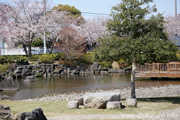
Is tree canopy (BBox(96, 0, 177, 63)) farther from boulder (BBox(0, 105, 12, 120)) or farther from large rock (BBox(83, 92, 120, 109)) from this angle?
boulder (BBox(0, 105, 12, 120))

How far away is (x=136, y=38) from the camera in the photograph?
1298 cm

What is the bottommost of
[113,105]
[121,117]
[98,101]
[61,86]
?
[61,86]

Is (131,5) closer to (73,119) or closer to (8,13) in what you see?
(73,119)

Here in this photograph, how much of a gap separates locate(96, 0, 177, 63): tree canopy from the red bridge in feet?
47.3

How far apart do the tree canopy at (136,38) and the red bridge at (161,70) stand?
14429 millimetres

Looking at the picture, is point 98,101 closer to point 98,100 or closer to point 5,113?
point 98,100

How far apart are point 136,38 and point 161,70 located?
52.4 feet

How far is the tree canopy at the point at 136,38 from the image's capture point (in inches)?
498

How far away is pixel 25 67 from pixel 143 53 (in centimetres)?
2525

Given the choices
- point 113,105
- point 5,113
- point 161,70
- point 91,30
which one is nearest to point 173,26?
point 91,30

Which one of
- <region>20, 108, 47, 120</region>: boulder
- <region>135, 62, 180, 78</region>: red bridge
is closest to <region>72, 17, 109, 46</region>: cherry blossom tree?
<region>135, 62, 180, 78</region>: red bridge

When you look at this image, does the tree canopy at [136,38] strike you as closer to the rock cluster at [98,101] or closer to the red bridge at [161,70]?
the rock cluster at [98,101]

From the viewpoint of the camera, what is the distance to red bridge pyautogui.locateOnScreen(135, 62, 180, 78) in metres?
26.9

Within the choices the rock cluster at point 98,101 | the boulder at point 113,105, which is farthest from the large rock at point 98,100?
the boulder at point 113,105
